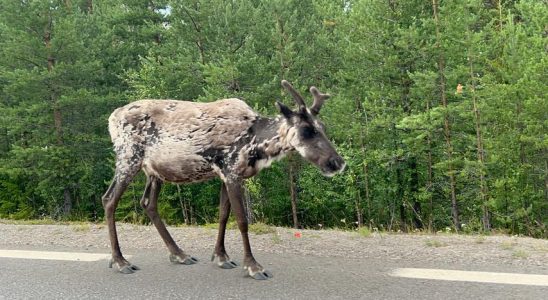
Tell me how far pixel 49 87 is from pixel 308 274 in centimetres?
2041

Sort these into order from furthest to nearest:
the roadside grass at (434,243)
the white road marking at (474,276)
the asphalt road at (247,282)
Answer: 1. the roadside grass at (434,243)
2. the white road marking at (474,276)
3. the asphalt road at (247,282)

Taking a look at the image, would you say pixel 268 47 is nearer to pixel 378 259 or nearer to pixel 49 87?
pixel 49 87

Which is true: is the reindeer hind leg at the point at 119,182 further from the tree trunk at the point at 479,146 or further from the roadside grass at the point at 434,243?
the tree trunk at the point at 479,146

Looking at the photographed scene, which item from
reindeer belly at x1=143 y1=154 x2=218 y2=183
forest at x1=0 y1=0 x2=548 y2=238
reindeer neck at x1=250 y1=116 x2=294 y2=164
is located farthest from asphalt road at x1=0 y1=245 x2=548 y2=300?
forest at x1=0 y1=0 x2=548 y2=238

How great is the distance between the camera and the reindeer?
4.31 metres

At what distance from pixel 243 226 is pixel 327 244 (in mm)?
1357

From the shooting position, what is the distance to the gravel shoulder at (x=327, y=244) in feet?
14.7

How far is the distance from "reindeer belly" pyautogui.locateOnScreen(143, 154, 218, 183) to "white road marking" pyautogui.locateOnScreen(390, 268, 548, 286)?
7.09 feet

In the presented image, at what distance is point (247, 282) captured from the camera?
13.1 ft

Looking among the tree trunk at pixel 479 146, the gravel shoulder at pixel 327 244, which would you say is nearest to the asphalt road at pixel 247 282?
the gravel shoulder at pixel 327 244

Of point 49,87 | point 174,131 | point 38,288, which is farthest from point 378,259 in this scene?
point 49,87

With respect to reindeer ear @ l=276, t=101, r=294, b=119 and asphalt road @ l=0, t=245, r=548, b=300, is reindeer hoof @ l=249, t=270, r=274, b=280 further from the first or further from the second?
reindeer ear @ l=276, t=101, r=294, b=119

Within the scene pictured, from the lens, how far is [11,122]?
20.3m

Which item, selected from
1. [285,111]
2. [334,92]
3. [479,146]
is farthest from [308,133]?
[334,92]
